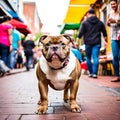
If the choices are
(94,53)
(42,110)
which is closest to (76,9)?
(94,53)

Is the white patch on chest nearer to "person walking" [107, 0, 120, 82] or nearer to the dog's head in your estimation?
the dog's head

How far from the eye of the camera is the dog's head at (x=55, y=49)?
3.73 metres

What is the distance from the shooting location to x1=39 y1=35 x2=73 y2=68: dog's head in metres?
3.73

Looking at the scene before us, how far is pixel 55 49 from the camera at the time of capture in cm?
373

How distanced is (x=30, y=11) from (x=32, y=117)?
70.2 m

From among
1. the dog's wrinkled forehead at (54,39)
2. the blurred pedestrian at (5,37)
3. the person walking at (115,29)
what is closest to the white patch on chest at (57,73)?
the dog's wrinkled forehead at (54,39)

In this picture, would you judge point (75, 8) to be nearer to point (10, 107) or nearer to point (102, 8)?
point (102, 8)

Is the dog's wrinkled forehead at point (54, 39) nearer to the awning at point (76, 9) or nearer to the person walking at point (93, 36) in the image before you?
the person walking at point (93, 36)

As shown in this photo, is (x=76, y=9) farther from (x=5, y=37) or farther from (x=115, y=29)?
(x=115, y=29)

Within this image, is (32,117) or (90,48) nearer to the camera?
(32,117)

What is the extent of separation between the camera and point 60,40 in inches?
149

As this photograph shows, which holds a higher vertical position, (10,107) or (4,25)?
(4,25)

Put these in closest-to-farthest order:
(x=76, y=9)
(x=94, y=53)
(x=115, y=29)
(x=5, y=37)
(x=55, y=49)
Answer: (x=55, y=49), (x=115, y=29), (x=94, y=53), (x=5, y=37), (x=76, y=9)

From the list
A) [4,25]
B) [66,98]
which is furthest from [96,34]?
[66,98]
